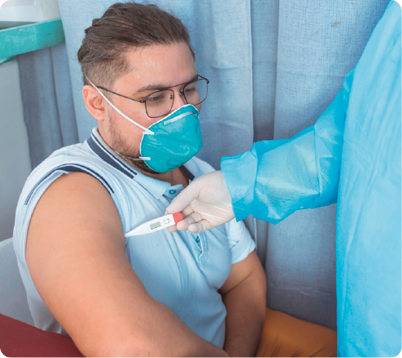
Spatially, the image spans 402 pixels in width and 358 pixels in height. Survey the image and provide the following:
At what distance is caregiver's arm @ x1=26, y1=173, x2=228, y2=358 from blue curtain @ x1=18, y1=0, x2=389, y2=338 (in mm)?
628

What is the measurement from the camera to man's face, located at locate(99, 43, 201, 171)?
0.97m

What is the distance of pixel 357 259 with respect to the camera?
0.75 meters

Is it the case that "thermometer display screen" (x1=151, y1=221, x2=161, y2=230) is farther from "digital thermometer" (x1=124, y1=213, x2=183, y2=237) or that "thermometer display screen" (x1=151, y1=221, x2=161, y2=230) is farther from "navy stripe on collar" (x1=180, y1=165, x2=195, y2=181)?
"navy stripe on collar" (x1=180, y1=165, x2=195, y2=181)

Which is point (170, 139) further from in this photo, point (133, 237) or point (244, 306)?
point (244, 306)

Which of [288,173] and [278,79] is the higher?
[278,79]

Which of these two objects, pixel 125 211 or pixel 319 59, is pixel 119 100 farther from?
pixel 319 59

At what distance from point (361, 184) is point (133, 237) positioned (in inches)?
21.9

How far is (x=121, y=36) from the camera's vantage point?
3.20ft

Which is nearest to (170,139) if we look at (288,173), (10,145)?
(288,173)

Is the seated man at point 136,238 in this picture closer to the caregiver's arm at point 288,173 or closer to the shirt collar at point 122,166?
the shirt collar at point 122,166

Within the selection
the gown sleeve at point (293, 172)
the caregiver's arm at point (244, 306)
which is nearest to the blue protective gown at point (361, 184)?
the gown sleeve at point (293, 172)

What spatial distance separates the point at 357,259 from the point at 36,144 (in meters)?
1.39

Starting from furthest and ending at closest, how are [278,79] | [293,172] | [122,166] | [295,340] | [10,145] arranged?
1. [10,145]
2. [295,340]
3. [278,79]
4. [122,166]
5. [293,172]

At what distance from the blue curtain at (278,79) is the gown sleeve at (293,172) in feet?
0.58
